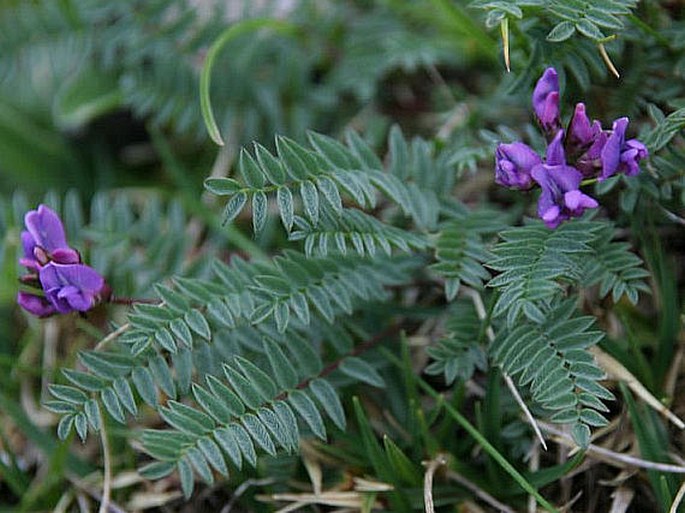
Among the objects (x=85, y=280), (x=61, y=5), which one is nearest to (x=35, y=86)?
(x=61, y=5)

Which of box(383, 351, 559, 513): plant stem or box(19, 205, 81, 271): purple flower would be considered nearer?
box(383, 351, 559, 513): plant stem

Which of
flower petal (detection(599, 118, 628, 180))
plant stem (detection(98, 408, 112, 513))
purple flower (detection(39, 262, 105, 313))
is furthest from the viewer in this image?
plant stem (detection(98, 408, 112, 513))

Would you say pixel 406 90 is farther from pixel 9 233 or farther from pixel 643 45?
pixel 9 233

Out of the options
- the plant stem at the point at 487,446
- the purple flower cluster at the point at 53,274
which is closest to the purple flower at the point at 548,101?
the plant stem at the point at 487,446

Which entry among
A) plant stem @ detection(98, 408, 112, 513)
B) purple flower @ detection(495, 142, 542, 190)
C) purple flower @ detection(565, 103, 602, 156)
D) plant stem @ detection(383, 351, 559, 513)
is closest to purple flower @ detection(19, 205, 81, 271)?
plant stem @ detection(98, 408, 112, 513)

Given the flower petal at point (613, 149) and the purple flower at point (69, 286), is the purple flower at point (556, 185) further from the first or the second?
the purple flower at point (69, 286)

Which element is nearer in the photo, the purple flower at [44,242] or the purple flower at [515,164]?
the purple flower at [515,164]

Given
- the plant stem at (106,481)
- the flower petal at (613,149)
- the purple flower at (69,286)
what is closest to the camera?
the flower petal at (613,149)

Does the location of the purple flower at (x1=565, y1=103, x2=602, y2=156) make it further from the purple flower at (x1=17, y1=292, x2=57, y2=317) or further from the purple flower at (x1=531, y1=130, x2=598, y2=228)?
the purple flower at (x1=17, y1=292, x2=57, y2=317)
